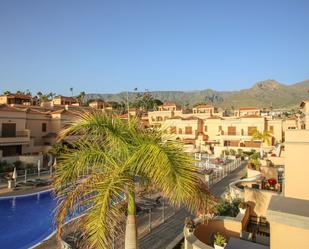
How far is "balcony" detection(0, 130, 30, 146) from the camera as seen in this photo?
3441 centimetres

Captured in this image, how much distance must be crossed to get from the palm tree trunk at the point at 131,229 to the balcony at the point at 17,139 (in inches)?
1299

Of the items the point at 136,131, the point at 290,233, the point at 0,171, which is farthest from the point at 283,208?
the point at 0,171

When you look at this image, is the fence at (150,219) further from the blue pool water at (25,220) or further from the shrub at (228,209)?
the blue pool water at (25,220)

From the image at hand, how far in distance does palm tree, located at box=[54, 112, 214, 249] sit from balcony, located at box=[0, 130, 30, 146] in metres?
31.8

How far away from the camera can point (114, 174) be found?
5918mm

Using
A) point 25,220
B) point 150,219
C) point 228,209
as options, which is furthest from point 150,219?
point 25,220

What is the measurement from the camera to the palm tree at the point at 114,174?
5.37 metres

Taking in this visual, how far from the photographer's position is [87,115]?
268 inches

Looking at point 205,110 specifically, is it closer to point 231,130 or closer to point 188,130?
point 188,130

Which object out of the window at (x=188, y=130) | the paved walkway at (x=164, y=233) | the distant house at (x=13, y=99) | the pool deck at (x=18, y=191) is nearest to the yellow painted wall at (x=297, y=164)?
the paved walkway at (x=164, y=233)

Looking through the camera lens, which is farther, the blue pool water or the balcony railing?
the balcony railing

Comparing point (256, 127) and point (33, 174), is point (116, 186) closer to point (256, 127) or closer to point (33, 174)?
point (33, 174)

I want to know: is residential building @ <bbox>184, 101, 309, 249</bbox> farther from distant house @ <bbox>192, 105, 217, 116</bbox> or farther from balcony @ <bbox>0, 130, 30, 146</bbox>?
distant house @ <bbox>192, 105, 217, 116</bbox>

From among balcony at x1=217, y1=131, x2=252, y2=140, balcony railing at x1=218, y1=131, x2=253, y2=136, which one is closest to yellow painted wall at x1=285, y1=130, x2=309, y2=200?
balcony at x1=217, y1=131, x2=252, y2=140
